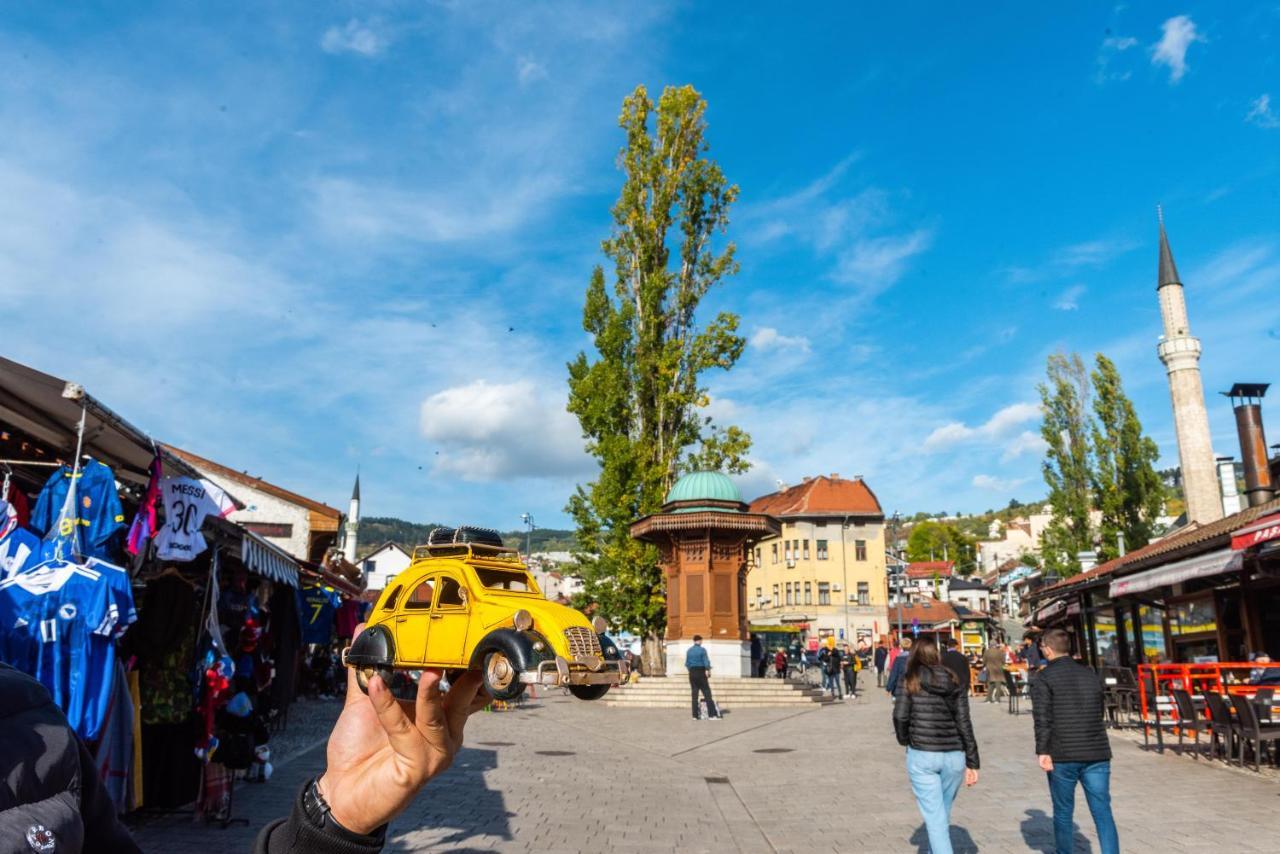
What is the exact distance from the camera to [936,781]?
23.0 ft

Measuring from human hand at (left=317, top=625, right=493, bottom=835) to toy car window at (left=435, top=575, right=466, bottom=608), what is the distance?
29.5 inches

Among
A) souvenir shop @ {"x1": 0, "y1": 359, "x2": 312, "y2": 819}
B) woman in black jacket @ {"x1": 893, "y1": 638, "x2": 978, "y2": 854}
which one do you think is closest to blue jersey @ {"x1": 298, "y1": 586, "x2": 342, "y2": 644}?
souvenir shop @ {"x1": 0, "y1": 359, "x2": 312, "y2": 819}

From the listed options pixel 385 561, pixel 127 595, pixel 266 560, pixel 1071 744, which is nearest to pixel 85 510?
pixel 127 595

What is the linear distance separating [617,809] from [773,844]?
2.55 m

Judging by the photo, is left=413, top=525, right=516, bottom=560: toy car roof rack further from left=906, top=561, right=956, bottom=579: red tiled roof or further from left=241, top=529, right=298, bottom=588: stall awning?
left=906, top=561, right=956, bottom=579: red tiled roof

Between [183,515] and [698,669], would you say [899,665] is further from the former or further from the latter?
[183,515]

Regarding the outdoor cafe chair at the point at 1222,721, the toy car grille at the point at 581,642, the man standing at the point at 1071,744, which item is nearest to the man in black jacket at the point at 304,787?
the toy car grille at the point at 581,642

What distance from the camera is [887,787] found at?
1239cm

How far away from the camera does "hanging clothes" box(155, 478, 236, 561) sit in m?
7.36

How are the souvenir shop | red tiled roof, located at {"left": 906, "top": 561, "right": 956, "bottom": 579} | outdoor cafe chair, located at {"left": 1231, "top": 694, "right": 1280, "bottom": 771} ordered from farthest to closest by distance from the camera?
red tiled roof, located at {"left": 906, "top": 561, "right": 956, "bottom": 579}
outdoor cafe chair, located at {"left": 1231, "top": 694, "right": 1280, "bottom": 771}
the souvenir shop

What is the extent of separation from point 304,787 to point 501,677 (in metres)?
0.60

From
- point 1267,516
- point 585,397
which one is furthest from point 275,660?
point 585,397

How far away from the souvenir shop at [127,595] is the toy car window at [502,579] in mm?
4179

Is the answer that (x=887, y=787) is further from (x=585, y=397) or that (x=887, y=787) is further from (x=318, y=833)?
(x=585, y=397)
